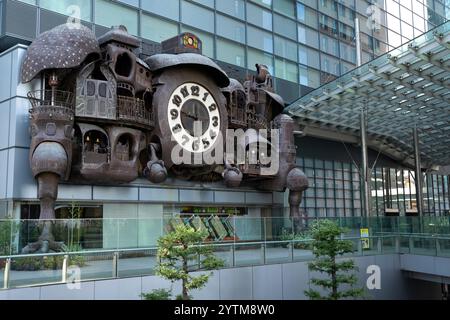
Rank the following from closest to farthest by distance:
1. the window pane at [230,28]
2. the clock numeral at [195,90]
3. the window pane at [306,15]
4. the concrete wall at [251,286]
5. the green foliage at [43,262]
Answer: the green foliage at [43,262], the concrete wall at [251,286], the clock numeral at [195,90], the window pane at [230,28], the window pane at [306,15]

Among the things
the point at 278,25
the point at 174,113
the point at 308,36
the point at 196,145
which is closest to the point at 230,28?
the point at 278,25

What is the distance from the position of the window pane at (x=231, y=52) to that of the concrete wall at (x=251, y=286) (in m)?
14.6

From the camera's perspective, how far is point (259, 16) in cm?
3356

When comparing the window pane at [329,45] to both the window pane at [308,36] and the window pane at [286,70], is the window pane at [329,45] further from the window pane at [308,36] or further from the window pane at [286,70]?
the window pane at [286,70]

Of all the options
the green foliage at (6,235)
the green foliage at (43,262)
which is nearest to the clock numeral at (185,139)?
the green foliage at (6,235)

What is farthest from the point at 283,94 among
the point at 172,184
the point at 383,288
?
the point at 383,288

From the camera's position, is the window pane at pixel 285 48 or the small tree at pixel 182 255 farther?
the window pane at pixel 285 48

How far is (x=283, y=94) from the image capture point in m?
33.9

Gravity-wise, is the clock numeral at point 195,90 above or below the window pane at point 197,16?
below

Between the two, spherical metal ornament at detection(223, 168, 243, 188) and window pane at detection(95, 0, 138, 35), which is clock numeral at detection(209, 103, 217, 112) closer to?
spherical metal ornament at detection(223, 168, 243, 188)

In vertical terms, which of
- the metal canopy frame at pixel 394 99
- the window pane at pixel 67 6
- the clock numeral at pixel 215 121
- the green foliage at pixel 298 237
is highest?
the window pane at pixel 67 6

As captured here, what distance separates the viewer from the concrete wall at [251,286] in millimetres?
13594

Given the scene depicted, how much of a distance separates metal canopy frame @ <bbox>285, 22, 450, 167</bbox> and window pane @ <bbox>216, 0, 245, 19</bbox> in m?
6.69

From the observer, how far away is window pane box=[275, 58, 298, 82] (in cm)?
3406
